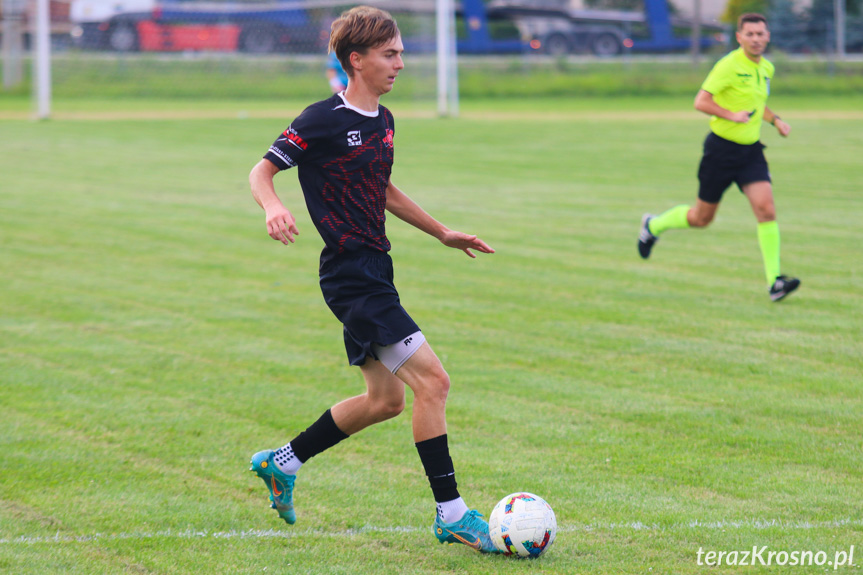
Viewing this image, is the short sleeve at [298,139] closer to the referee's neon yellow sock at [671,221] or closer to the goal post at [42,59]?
the referee's neon yellow sock at [671,221]

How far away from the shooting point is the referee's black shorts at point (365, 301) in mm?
3953

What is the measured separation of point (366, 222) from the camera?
4102 millimetres

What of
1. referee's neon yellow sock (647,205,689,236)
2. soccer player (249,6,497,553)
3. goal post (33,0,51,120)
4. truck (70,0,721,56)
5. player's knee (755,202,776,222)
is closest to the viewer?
soccer player (249,6,497,553)

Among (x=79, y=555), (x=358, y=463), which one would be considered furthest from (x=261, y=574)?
(x=358, y=463)

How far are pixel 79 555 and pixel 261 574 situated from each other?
2.33 feet

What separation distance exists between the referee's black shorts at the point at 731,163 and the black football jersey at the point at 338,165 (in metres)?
5.36

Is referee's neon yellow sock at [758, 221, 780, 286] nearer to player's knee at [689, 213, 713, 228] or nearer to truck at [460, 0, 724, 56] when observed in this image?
player's knee at [689, 213, 713, 228]

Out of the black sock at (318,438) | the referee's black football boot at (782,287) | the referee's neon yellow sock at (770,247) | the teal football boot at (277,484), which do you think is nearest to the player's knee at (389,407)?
the black sock at (318,438)

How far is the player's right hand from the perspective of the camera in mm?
3715

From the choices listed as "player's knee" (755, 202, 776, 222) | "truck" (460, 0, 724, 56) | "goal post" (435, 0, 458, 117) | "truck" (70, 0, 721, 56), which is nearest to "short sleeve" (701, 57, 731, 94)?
"player's knee" (755, 202, 776, 222)

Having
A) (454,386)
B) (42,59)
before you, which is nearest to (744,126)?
(454,386)

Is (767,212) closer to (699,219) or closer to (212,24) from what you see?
(699,219)

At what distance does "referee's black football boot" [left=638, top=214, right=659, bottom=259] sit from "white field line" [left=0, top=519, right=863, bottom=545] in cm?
589

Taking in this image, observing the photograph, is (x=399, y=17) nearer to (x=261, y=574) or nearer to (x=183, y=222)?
(x=183, y=222)
